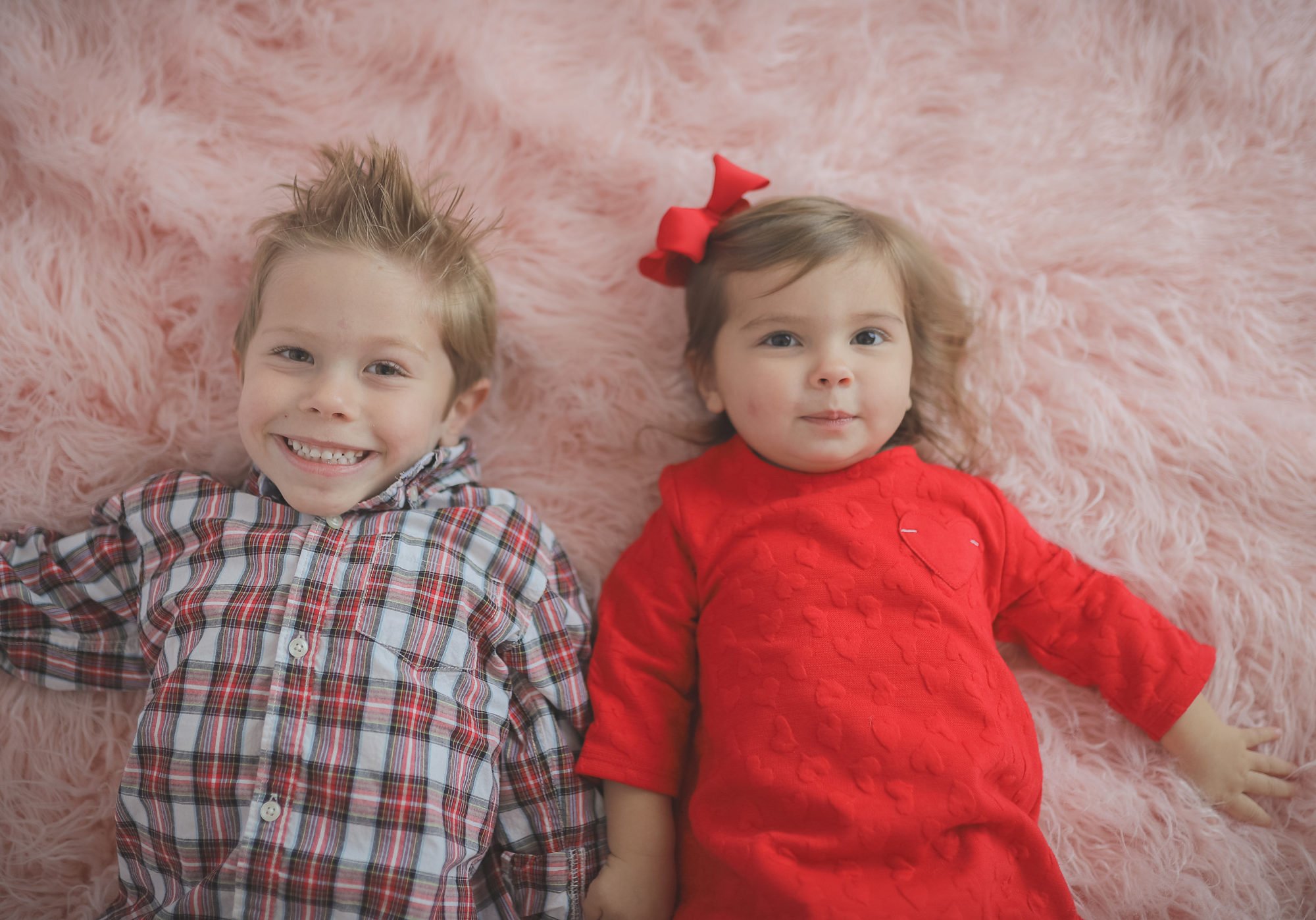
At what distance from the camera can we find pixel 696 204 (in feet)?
5.59

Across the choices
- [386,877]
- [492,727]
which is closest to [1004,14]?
[492,727]

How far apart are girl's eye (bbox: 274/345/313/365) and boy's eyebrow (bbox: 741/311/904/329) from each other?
74 cm

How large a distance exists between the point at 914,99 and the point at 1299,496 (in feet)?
3.47

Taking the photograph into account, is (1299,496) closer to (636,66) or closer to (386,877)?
(636,66)

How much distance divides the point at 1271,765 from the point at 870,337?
101cm

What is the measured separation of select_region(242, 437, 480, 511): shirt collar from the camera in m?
1.46

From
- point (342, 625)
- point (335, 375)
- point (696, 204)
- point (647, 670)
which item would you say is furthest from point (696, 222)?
point (342, 625)

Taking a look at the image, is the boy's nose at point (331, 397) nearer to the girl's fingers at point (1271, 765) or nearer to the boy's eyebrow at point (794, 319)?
the boy's eyebrow at point (794, 319)

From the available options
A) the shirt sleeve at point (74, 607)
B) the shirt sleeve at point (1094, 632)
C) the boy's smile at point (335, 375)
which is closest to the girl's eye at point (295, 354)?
the boy's smile at point (335, 375)

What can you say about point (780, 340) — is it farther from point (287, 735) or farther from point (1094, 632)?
point (287, 735)

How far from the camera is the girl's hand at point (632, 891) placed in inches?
54.0

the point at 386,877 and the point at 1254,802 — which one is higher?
the point at 1254,802

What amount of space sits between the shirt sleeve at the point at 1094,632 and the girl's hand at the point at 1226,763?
0.16ft

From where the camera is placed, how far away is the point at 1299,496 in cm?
157
